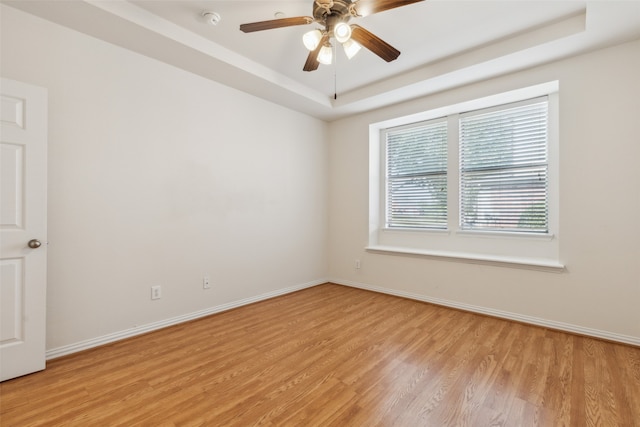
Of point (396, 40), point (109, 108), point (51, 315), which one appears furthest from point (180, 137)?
point (396, 40)

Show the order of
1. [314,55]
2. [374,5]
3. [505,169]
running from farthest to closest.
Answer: [505,169], [314,55], [374,5]

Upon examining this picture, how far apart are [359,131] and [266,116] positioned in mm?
1435

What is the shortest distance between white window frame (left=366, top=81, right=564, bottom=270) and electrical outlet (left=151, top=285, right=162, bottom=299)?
8.96 ft

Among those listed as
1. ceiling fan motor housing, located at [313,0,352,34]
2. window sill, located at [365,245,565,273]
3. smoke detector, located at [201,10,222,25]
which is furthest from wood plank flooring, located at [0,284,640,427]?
smoke detector, located at [201,10,222,25]

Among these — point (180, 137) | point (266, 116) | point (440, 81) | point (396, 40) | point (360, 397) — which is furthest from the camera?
point (266, 116)

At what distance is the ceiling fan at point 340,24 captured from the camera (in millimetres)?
1879

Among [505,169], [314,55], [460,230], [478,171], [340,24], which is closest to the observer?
[340,24]

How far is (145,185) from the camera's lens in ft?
9.16

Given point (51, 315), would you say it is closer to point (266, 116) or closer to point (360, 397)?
point (360, 397)

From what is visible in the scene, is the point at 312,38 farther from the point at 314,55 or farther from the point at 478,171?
the point at 478,171

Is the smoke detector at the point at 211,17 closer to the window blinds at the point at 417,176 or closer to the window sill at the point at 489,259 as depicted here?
the window blinds at the point at 417,176

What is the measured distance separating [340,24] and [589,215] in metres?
2.79

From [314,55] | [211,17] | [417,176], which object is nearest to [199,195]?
[211,17]

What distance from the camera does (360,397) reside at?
5.93 feet
